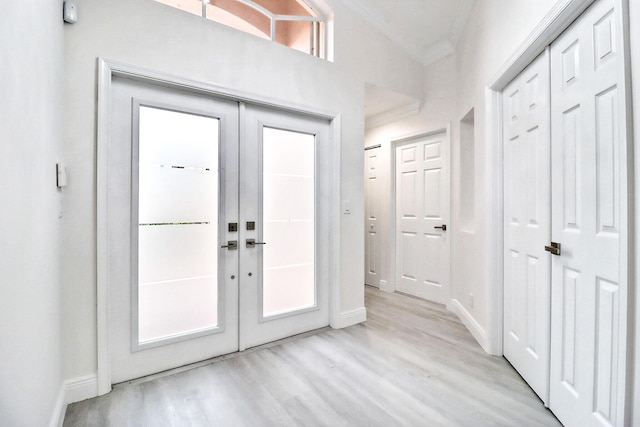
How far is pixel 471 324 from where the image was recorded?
279 cm

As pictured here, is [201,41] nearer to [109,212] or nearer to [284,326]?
[109,212]

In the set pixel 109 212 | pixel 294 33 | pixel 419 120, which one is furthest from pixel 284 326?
pixel 419 120

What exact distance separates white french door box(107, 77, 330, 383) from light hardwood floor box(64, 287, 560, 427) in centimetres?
23

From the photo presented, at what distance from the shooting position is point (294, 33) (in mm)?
2770

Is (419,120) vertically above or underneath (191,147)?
above

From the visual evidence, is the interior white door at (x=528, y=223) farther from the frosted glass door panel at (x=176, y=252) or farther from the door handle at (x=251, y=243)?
the frosted glass door panel at (x=176, y=252)

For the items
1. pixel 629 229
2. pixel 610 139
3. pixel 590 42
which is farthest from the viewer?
pixel 590 42

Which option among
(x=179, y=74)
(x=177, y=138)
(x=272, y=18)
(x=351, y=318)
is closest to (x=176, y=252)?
(x=177, y=138)

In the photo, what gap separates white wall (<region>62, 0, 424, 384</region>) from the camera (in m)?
1.78

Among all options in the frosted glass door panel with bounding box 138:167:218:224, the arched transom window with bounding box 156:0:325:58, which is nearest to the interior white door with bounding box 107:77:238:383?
the frosted glass door panel with bounding box 138:167:218:224

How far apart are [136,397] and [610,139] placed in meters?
2.73

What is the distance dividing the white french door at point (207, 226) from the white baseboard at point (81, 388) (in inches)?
4.9

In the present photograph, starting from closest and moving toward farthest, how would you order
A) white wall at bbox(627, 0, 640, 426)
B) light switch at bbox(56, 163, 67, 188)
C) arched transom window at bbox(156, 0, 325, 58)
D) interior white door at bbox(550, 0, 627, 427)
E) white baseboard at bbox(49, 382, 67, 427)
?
white wall at bbox(627, 0, 640, 426), interior white door at bbox(550, 0, 627, 427), white baseboard at bbox(49, 382, 67, 427), light switch at bbox(56, 163, 67, 188), arched transom window at bbox(156, 0, 325, 58)

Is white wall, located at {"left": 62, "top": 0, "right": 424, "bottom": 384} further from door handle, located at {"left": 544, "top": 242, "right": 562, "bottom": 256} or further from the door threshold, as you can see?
door handle, located at {"left": 544, "top": 242, "right": 562, "bottom": 256}
